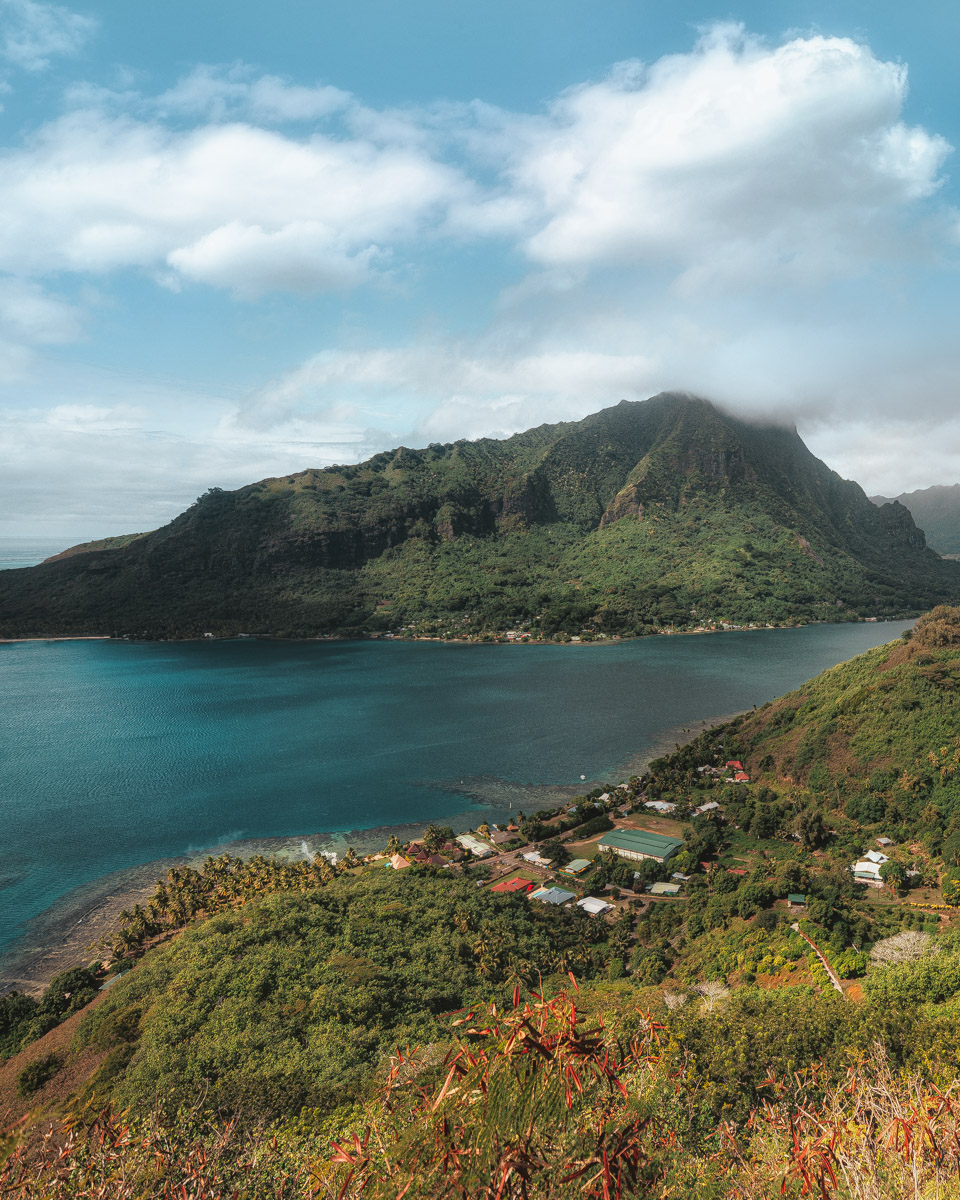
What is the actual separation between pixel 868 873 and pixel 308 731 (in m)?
49.3

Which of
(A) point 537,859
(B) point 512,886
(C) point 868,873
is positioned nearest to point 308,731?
(A) point 537,859

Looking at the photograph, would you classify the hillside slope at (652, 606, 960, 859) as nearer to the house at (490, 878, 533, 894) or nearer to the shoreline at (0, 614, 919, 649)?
the house at (490, 878, 533, 894)

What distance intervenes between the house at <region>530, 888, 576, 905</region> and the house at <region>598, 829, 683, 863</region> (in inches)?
195

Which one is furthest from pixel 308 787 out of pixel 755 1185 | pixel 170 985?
pixel 755 1185

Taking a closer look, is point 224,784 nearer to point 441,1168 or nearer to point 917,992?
point 917,992

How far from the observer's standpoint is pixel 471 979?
20.4m

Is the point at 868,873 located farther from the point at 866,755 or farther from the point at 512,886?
the point at 512,886

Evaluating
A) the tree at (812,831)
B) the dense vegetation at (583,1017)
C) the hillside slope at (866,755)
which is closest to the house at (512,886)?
the dense vegetation at (583,1017)

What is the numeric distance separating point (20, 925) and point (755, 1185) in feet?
126

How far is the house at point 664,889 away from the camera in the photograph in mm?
29219

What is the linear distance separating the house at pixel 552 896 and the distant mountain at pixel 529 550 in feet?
281

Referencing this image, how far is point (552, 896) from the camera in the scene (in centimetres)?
2928

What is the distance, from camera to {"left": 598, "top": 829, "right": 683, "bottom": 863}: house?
1288 inches

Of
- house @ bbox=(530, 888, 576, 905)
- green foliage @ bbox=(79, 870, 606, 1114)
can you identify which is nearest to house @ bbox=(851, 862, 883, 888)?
green foliage @ bbox=(79, 870, 606, 1114)
